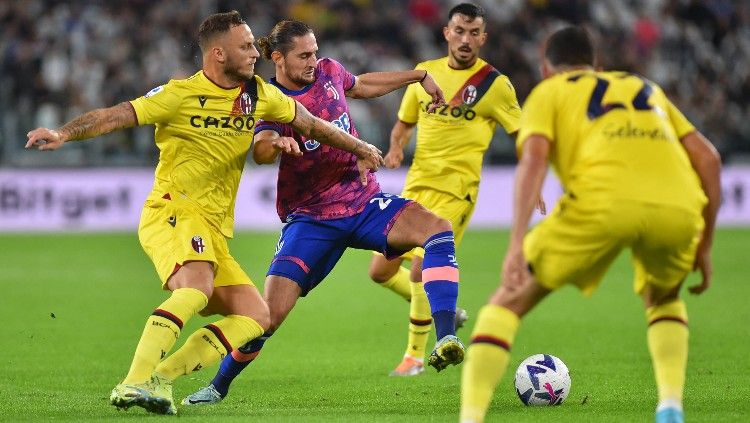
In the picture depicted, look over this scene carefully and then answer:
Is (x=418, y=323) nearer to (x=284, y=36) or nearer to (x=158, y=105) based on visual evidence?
(x=284, y=36)

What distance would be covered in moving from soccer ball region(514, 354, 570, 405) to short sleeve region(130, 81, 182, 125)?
262 centimetres

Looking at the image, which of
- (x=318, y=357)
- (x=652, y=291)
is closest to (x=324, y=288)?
(x=318, y=357)

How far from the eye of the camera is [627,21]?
2559 cm

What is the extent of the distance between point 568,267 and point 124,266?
12.7 m

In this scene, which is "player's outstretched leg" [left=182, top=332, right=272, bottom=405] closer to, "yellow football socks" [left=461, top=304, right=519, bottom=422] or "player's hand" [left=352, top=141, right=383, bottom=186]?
"player's hand" [left=352, top=141, right=383, bottom=186]

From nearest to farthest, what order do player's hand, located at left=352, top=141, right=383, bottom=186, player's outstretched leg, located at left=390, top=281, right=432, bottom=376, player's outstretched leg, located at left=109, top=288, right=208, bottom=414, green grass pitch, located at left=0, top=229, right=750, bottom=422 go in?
player's outstretched leg, located at left=109, top=288, right=208, bottom=414 → green grass pitch, located at left=0, top=229, right=750, bottom=422 → player's hand, located at left=352, top=141, right=383, bottom=186 → player's outstretched leg, located at left=390, top=281, right=432, bottom=376

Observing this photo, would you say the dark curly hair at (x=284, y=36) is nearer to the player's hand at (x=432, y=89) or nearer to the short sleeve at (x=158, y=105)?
the player's hand at (x=432, y=89)

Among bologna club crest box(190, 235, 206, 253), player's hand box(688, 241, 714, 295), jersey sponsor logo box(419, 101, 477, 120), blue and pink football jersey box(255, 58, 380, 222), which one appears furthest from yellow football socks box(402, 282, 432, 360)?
player's hand box(688, 241, 714, 295)

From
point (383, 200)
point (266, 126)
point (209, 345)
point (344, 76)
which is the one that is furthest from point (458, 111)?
point (209, 345)

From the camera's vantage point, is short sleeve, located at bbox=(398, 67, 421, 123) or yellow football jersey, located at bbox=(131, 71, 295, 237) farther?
short sleeve, located at bbox=(398, 67, 421, 123)

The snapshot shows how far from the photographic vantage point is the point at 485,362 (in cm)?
568

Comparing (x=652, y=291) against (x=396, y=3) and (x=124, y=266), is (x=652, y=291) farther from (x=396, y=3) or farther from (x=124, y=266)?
(x=396, y=3)

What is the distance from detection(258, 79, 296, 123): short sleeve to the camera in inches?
302

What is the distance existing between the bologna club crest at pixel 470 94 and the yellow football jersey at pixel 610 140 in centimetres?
407
